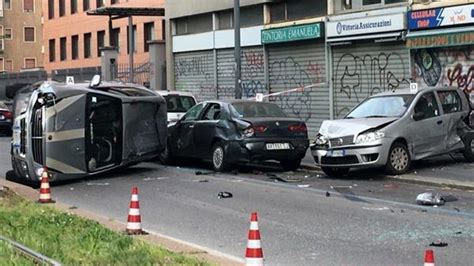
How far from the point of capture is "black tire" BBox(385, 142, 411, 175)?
45.6 feet

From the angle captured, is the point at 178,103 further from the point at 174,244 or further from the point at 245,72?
the point at 174,244

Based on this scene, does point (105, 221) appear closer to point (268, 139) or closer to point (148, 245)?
point (148, 245)

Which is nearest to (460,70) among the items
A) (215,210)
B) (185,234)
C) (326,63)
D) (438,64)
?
(438,64)

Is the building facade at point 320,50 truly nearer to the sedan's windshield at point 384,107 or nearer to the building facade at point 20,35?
the sedan's windshield at point 384,107

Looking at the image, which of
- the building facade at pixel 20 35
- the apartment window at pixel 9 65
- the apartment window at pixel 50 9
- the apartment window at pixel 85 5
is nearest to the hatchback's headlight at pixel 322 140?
the apartment window at pixel 85 5

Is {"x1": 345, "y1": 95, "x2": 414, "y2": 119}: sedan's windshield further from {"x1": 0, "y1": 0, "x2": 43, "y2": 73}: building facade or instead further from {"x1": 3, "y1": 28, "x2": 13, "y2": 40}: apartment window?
{"x1": 3, "y1": 28, "x2": 13, "y2": 40}: apartment window

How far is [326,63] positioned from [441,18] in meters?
4.77

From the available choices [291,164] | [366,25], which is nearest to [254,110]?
[291,164]

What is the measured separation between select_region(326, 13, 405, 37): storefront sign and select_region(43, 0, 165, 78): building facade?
1698 cm

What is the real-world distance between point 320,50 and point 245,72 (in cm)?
419

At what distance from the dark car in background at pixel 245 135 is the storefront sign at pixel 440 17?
5517 millimetres

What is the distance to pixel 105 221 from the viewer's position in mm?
9750

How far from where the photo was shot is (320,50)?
2303 centimetres

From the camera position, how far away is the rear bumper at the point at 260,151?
15.0 metres
